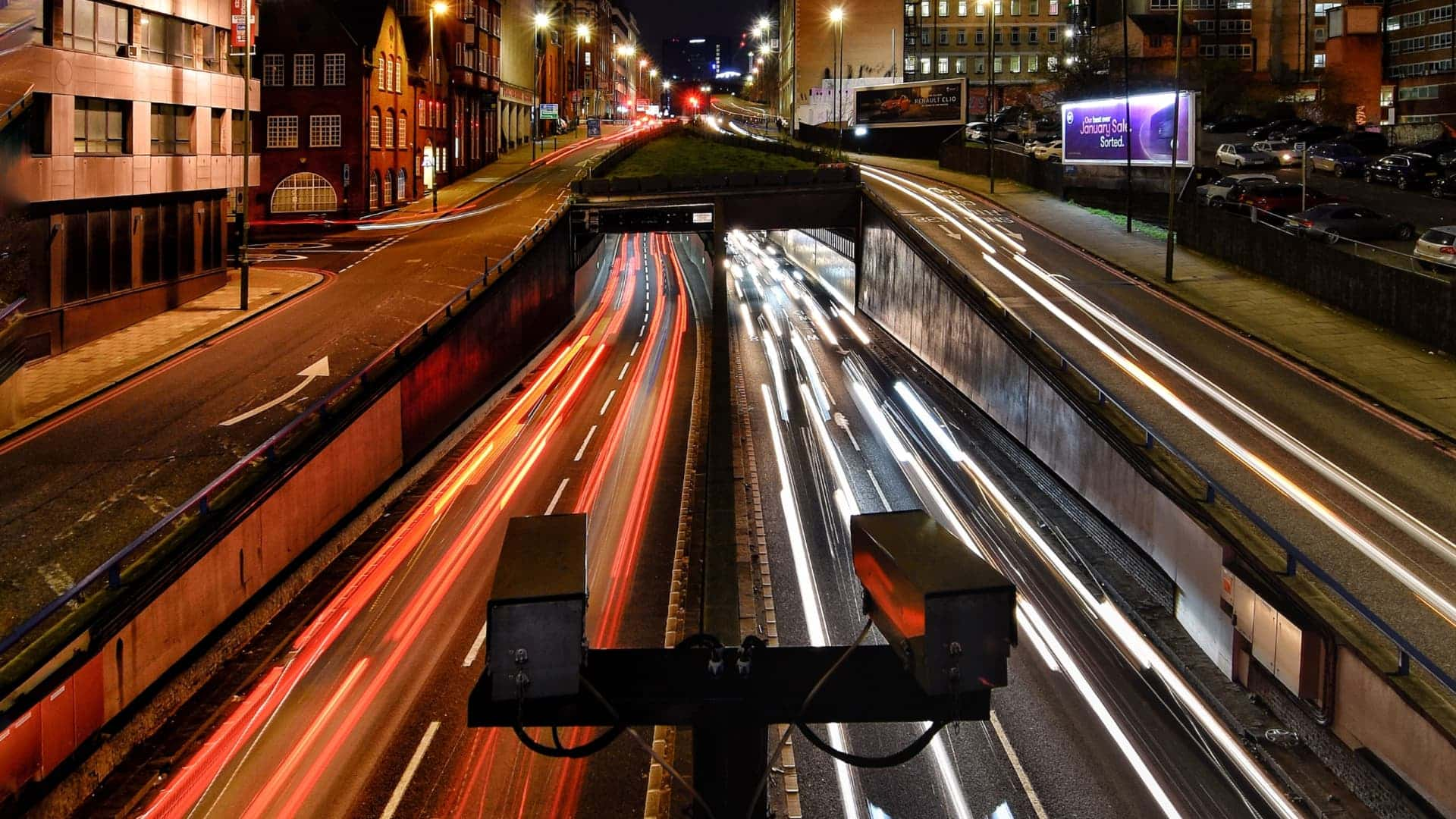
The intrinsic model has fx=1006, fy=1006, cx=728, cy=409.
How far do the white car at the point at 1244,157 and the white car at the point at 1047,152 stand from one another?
864 cm

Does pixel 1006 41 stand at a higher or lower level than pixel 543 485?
higher

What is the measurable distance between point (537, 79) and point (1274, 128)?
53.5 metres

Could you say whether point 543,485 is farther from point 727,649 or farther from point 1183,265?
point 1183,265

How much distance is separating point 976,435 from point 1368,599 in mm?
14413

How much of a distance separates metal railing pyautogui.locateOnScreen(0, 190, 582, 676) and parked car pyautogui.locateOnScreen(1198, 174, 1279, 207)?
31214 millimetres

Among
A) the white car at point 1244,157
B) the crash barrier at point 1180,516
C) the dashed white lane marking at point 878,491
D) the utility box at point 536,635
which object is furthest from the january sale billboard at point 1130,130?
the utility box at point 536,635

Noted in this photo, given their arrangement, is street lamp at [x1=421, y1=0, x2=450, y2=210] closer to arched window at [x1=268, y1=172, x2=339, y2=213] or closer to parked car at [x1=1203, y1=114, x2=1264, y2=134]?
arched window at [x1=268, y1=172, x2=339, y2=213]

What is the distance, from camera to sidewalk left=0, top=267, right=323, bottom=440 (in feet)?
74.5

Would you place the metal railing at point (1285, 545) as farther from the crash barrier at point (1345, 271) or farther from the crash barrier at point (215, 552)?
the crash barrier at point (215, 552)

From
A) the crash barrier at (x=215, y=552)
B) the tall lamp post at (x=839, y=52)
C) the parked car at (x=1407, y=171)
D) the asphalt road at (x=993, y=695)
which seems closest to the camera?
the crash barrier at (x=215, y=552)

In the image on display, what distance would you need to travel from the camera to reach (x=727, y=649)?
14.5ft

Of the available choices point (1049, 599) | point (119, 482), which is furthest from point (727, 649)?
point (119, 482)

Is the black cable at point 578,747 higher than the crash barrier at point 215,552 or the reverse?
higher

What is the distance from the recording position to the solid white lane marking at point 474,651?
15.6 metres
